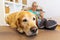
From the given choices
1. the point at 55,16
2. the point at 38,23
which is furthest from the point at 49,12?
the point at 38,23

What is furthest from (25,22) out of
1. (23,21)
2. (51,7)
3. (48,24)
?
(51,7)

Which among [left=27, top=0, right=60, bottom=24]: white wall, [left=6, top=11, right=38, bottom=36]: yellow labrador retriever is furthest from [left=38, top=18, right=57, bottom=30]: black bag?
[left=27, top=0, right=60, bottom=24]: white wall

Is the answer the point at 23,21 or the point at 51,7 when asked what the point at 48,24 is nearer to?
the point at 23,21

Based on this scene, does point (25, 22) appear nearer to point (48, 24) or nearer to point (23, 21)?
point (23, 21)

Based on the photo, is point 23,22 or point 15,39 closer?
point 15,39

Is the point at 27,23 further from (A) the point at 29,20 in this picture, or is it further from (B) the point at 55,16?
(B) the point at 55,16

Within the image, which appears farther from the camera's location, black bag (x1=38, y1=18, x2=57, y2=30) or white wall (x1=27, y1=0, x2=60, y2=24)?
white wall (x1=27, y1=0, x2=60, y2=24)

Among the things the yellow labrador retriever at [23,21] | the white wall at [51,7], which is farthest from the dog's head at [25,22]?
the white wall at [51,7]

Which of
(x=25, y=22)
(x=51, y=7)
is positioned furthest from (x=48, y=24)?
(x=51, y=7)

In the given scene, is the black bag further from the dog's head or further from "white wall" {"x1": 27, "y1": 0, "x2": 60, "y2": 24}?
"white wall" {"x1": 27, "y1": 0, "x2": 60, "y2": 24}

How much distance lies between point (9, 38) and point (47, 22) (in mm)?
265

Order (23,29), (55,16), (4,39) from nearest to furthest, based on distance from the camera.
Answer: (4,39)
(23,29)
(55,16)

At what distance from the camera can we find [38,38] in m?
0.66

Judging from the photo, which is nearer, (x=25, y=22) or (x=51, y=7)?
(x=25, y=22)
